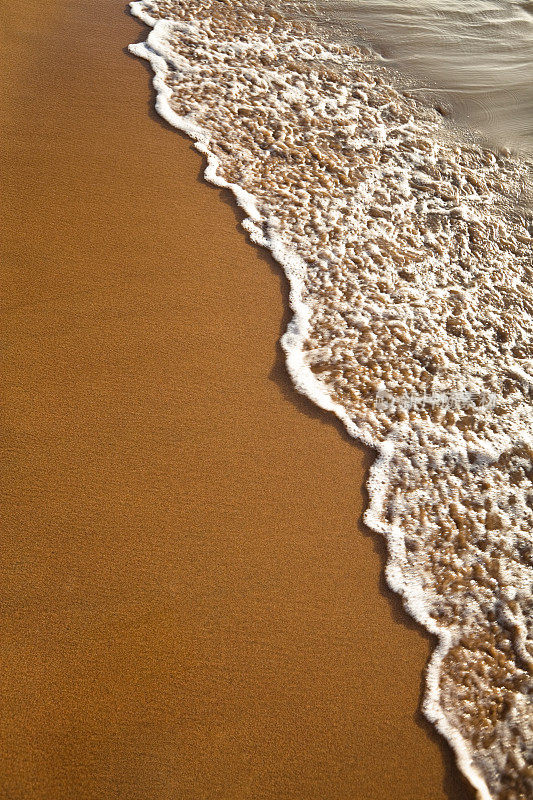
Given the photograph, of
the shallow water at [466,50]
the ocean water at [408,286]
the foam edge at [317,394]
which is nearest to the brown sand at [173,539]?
the foam edge at [317,394]

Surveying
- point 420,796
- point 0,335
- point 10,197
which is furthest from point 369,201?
point 420,796

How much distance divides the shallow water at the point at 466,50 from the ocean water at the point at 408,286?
8cm

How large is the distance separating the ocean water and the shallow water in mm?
78

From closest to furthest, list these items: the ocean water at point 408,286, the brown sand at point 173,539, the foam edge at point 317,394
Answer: the brown sand at point 173,539, the foam edge at point 317,394, the ocean water at point 408,286

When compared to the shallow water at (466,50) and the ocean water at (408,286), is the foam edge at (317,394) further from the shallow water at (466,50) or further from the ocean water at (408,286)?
the shallow water at (466,50)

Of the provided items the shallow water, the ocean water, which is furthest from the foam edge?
the shallow water

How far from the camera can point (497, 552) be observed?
308cm

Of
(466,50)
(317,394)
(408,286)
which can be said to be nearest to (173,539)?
(317,394)

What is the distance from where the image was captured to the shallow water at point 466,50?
18.3ft

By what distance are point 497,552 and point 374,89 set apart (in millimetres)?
4378

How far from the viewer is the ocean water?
9.32ft

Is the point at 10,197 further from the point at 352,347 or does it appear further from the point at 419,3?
the point at 419,3

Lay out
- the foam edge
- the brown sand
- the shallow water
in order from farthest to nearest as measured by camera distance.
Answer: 1. the shallow water
2. the foam edge
3. the brown sand

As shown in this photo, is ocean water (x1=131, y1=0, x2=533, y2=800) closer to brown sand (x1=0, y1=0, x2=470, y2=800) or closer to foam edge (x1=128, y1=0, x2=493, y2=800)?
foam edge (x1=128, y1=0, x2=493, y2=800)
